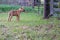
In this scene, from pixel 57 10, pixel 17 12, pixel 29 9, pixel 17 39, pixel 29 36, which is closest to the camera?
pixel 17 39

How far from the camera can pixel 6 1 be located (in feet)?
92.1

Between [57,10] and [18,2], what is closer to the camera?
[57,10]

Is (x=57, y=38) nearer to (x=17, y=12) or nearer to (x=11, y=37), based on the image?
(x=11, y=37)

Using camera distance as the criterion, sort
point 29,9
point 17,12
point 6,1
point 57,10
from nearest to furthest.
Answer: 1. point 17,12
2. point 57,10
3. point 29,9
4. point 6,1

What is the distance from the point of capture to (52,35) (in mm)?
8438

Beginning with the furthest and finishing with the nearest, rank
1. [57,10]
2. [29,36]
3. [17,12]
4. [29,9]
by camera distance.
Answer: [29,9], [57,10], [17,12], [29,36]

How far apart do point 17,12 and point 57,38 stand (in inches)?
220

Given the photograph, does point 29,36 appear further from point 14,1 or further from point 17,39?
point 14,1

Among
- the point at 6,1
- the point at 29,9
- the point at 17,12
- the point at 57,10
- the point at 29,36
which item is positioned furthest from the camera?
the point at 6,1

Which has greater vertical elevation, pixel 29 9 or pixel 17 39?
pixel 17 39

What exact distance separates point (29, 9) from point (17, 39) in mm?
14834

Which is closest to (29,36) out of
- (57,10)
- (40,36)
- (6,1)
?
(40,36)

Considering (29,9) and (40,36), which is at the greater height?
(40,36)

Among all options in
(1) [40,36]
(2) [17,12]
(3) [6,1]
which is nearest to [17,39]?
(1) [40,36]
